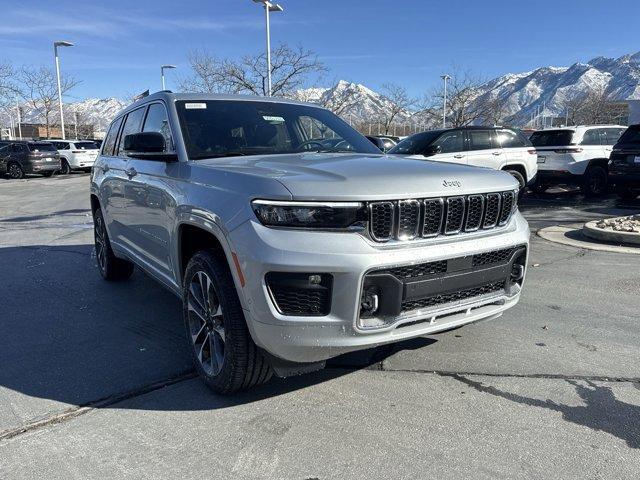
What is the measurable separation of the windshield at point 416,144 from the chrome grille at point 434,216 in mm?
7964

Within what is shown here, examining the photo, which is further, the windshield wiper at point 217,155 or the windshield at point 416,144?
the windshield at point 416,144

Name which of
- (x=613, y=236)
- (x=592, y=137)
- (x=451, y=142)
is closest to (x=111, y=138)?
(x=613, y=236)

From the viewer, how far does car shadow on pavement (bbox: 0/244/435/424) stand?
135 inches

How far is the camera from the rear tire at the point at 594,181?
43.2ft

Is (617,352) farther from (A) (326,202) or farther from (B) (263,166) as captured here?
(B) (263,166)

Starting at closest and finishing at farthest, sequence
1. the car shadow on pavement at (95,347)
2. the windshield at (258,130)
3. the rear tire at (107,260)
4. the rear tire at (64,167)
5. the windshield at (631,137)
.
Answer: the car shadow on pavement at (95,347)
the windshield at (258,130)
the rear tire at (107,260)
the windshield at (631,137)
the rear tire at (64,167)

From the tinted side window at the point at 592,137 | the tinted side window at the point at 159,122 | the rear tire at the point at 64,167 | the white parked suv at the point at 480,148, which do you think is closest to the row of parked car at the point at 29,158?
the rear tire at the point at 64,167

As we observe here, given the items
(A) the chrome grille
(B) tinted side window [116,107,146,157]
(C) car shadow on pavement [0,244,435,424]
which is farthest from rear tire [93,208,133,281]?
(A) the chrome grille

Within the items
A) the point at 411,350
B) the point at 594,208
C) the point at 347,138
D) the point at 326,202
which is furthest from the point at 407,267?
the point at 594,208

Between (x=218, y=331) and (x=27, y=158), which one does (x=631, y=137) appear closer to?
(x=218, y=331)

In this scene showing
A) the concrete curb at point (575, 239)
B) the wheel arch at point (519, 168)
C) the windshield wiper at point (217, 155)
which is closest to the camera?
the windshield wiper at point (217, 155)

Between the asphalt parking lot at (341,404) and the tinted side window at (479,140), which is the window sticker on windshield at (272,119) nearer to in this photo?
the asphalt parking lot at (341,404)

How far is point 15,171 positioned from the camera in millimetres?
25734

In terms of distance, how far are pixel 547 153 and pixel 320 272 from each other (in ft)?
39.7
